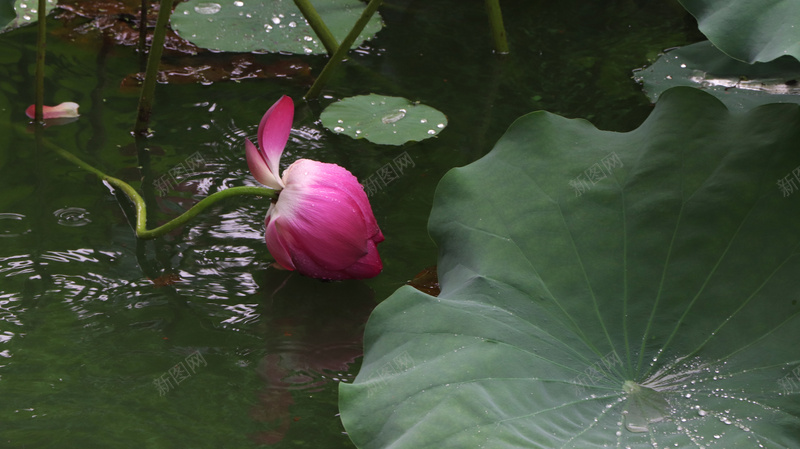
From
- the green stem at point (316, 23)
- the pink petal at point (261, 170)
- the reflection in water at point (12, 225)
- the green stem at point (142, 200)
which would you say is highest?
the green stem at point (316, 23)

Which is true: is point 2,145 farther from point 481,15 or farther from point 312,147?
point 481,15

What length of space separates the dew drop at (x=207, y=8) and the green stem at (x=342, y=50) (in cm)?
44

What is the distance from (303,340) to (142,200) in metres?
0.43

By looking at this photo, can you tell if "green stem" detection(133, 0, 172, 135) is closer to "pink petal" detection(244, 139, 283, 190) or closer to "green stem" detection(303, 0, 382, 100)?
"green stem" detection(303, 0, 382, 100)

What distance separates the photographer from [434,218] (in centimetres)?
104

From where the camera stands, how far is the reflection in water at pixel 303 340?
928mm

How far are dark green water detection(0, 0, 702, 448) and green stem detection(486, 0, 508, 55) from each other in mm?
37

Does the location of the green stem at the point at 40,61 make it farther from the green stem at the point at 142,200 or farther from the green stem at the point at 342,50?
the green stem at the point at 342,50

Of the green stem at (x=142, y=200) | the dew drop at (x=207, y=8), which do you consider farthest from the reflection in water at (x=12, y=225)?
the dew drop at (x=207, y=8)

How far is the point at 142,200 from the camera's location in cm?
130

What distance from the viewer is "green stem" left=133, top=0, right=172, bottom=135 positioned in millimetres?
1427

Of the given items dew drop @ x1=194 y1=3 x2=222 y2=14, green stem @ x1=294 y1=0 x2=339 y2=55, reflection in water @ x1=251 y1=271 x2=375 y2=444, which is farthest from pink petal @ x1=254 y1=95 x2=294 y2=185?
dew drop @ x1=194 y1=3 x2=222 y2=14

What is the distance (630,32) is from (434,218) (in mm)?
1314

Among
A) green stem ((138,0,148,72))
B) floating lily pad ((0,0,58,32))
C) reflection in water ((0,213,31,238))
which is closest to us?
reflection in water ((0,213,31,238))
